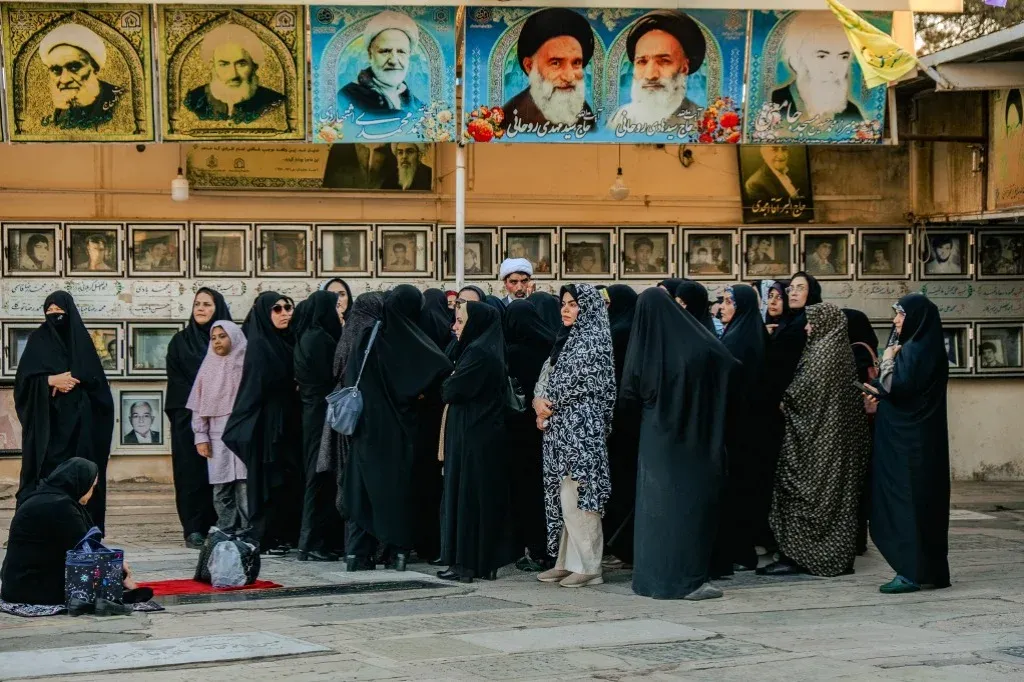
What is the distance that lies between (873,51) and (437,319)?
446cm

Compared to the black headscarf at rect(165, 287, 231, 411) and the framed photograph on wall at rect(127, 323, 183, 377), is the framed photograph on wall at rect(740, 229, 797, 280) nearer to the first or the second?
the framed photograph on wall at rect(127, 323, 183, 377)

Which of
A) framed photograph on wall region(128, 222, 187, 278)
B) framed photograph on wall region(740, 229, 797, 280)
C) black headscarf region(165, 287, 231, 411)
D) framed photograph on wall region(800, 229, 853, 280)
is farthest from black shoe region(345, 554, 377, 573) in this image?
framed photograph on wall region(800, 229, 853, 280)

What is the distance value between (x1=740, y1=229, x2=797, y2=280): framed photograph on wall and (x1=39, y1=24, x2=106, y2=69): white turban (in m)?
6.61

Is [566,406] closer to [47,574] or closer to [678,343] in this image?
[678,343]

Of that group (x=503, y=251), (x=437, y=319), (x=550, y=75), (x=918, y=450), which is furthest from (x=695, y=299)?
(x=503, y=251)

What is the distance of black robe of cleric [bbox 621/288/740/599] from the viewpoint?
893cm

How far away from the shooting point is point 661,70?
13555 mm

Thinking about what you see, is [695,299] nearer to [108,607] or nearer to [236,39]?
[108,607]

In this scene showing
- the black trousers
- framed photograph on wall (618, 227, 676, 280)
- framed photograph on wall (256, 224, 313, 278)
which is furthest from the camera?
framed photograph on wall (618, 227, 676, 280)

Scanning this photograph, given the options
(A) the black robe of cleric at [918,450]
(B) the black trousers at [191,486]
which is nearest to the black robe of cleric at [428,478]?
(B) the black trousers at [191,486]

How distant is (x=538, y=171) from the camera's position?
15703mm

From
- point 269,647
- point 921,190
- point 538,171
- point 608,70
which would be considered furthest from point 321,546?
Result: point 921,190

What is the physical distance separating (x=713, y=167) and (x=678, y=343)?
722 cm

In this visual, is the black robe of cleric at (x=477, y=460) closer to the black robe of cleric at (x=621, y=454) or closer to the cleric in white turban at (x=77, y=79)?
the black robe of cleric at (x=621, y=454)
